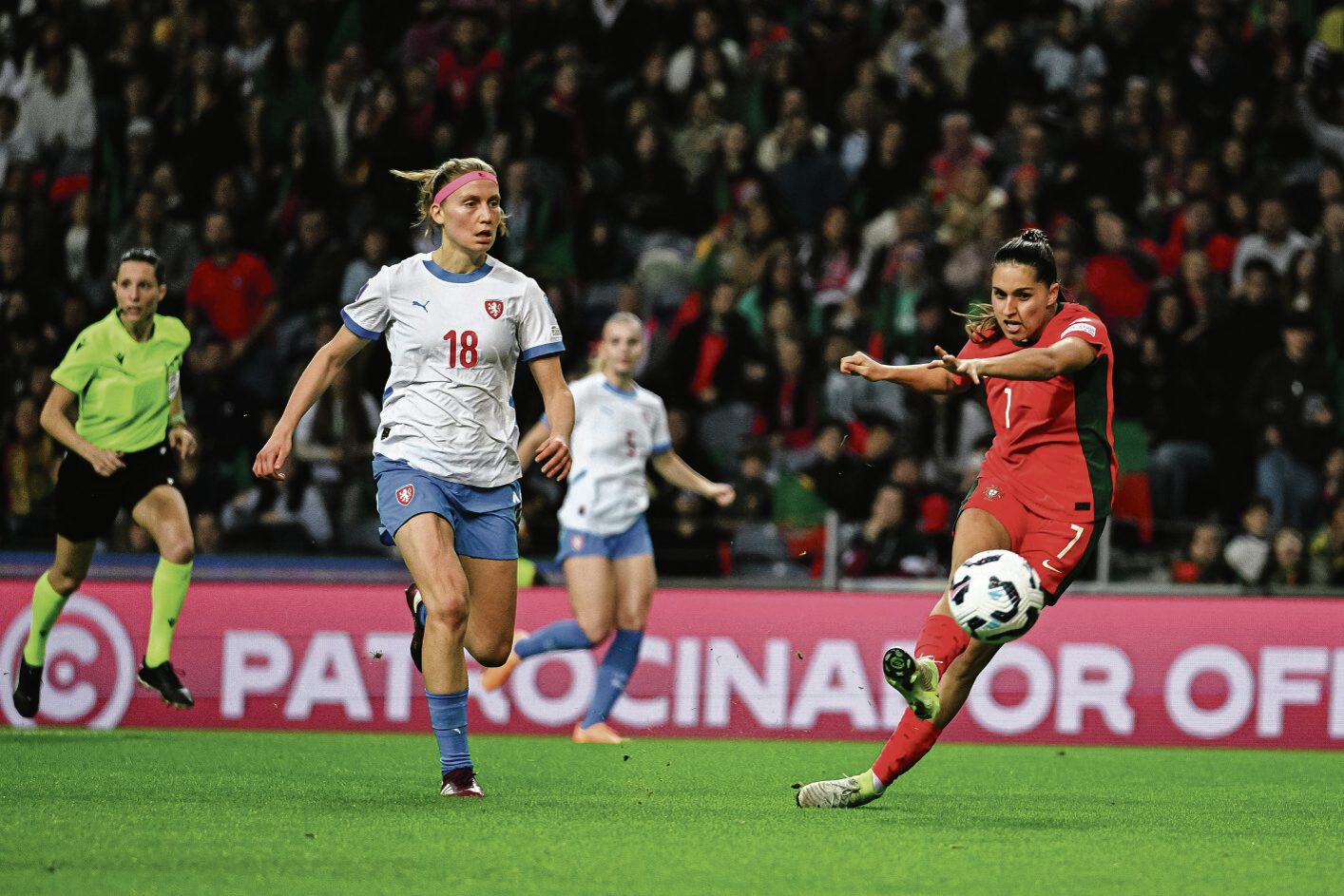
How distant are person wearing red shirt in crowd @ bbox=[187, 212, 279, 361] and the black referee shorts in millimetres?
4937

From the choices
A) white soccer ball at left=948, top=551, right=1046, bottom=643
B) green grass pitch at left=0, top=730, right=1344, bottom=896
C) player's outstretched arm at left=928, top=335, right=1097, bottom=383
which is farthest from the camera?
white soccer ball at left=948, top=551, right=1046, bottom=643

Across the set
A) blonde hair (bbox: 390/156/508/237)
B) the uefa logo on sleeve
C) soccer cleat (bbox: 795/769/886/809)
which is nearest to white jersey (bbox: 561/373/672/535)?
the uefa logo on sleeve

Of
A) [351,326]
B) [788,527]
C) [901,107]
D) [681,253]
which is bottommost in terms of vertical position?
[788,527]

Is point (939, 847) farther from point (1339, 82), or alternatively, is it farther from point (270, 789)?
point (1339, 82)

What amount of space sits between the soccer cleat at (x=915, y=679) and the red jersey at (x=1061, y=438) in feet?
2.78

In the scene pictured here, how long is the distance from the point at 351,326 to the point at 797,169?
9349 millimetres

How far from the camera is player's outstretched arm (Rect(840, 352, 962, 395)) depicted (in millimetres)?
6182

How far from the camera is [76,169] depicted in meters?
16.2

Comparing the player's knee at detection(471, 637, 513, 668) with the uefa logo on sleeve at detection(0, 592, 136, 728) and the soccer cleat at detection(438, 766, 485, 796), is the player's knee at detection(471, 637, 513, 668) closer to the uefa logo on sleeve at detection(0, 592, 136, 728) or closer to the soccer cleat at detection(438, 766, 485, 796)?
the soccer cleat at detection(438, 766, 485, 796)

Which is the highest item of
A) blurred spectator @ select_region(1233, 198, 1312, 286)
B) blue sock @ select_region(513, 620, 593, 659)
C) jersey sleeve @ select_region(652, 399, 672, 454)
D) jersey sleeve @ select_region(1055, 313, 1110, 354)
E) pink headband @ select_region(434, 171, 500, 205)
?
blurred spectator @ select_region(1233, 198, 1312, 286)

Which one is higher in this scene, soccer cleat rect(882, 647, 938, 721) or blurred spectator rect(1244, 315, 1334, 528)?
blurred spectator rect(1244, 315, 1334, 528)

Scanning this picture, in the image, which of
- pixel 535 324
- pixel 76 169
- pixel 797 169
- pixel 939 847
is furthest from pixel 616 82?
pixel 939 847

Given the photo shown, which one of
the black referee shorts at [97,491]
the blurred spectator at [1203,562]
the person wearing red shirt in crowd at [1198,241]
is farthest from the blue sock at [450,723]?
the person wearing red shirt in crowd at [1198,241]

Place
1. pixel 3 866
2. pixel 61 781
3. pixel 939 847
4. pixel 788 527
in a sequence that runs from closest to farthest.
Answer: pixel 3 866
pixel 939 847
pixel 61 781
pixel 788 527
